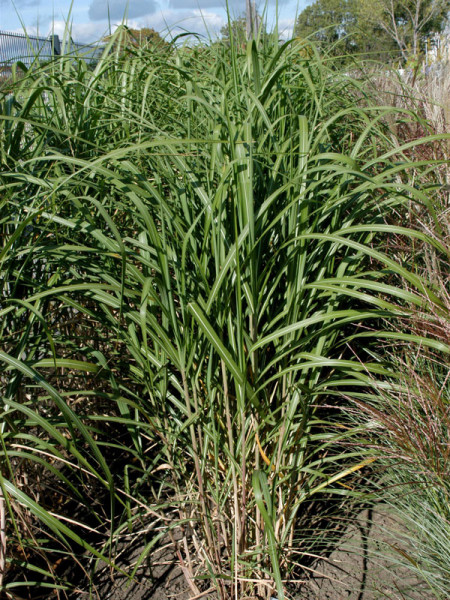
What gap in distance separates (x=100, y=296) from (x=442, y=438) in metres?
0.95

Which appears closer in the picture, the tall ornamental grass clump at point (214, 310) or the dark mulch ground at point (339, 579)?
the tall ornamental grass clump at point (214, 310)

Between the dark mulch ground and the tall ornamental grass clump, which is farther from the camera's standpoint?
the dark mulch ground

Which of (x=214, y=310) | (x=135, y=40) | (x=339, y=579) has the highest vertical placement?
(x=135, y=40)

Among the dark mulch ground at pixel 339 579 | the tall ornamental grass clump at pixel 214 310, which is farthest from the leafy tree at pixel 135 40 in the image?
the dark mulch ground at pixel 339 579

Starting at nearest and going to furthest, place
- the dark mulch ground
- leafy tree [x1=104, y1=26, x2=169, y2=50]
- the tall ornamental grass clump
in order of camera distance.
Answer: the tall ornamental grass clump → the dark mulch ground → leafy tree [x1=104, y1=26, x2=169, y2=50]

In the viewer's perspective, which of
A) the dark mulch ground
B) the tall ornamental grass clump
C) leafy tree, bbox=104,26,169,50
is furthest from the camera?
leafy tree, bbox=104,26,169,50

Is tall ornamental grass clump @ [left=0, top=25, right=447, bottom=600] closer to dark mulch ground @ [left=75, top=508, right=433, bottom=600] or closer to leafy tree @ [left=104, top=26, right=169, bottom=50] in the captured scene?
dark mulch ground @ [left=75, top=508, right=433, bottom=600]

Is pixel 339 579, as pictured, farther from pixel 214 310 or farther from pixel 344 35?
pixel 344 35

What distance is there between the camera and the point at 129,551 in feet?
5.54

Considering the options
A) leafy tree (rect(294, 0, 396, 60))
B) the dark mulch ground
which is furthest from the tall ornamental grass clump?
leafy tree (rect(294, 0, 396, 60))

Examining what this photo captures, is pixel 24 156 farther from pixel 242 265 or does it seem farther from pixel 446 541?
pixel 446 541

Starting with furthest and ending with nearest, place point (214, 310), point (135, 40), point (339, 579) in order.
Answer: point (135, 40) < point (339, 579) < point (214, 310)

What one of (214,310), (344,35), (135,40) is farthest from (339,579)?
(135,40)

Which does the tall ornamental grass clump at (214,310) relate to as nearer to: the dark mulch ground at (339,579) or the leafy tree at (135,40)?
the dark mulch ground at (339,579)
